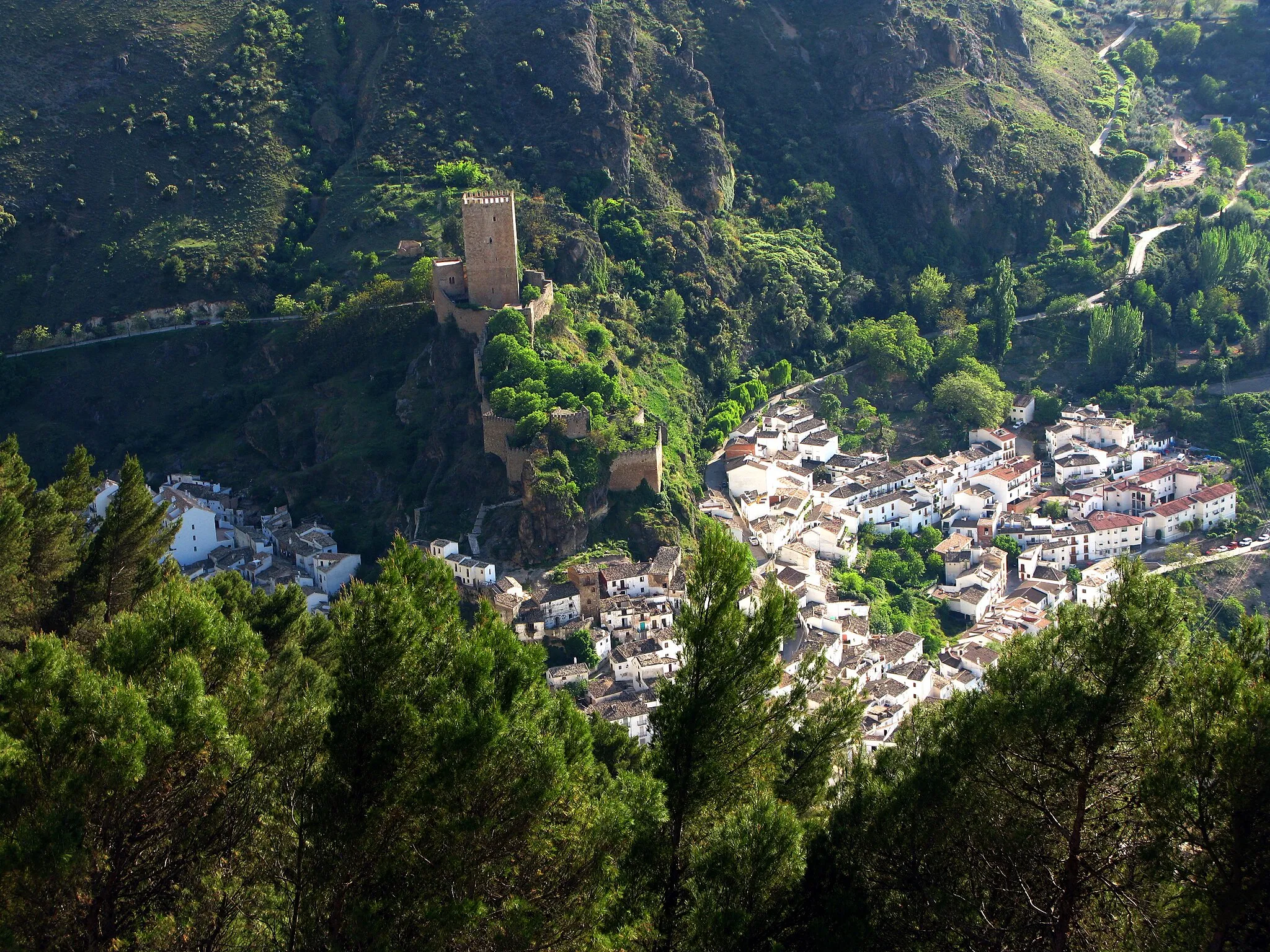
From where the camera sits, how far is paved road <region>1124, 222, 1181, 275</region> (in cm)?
6431

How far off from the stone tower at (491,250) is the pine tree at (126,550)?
784 inches

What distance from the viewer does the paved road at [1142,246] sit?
211ft

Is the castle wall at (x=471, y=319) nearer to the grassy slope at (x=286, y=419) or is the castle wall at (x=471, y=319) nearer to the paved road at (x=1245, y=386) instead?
the grassy slope at (x=286, y=419)

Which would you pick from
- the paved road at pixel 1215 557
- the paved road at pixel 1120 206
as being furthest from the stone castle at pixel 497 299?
the paved road at pixel 1120 206

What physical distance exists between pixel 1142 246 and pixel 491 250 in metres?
38.2

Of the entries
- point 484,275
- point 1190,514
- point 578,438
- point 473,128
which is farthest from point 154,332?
point 1190,514

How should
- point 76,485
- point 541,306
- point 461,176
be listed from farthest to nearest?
point 461,176
point 541,306
point 76,485

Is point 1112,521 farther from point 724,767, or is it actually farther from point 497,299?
point 724,767

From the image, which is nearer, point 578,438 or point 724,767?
point 724,767

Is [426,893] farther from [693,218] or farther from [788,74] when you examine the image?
[788,74]

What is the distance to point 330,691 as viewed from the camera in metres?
14.4

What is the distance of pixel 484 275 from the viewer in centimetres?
4394

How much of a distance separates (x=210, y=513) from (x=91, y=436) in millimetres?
10387

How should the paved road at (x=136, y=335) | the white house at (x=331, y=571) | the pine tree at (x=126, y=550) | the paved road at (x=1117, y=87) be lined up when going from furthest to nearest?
the paved road at (x=1117, y=87)
the paved road at (x=136, y=335)
the white house at (x=331, y=571)
the pine tree at (x=126, y=550)
